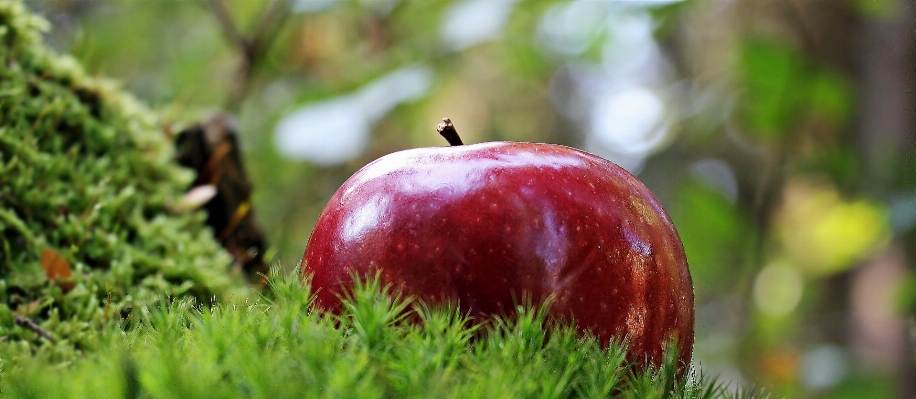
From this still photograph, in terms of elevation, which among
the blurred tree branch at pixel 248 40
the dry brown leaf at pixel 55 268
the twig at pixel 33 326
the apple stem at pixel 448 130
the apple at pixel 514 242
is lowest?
the twig at pixel 33 326

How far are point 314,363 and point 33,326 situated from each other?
0.50 meters

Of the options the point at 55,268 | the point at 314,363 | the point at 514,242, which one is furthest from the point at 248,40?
the point at 314,363

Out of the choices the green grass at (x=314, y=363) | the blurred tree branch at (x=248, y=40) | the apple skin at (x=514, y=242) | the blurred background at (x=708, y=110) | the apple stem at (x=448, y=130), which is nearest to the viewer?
the green grass at (x=314, y=363)

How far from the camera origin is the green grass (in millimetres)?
521

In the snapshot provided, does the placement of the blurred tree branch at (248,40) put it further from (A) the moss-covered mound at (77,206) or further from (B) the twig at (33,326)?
(B) the twig at (33,326)

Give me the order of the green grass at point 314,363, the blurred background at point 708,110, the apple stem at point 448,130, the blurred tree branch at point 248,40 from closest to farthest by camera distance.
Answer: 1. the green grass at point 314,363
2. the apple stem at point 448,130
3. the blurred background at point 708,110
4. the blurred tree branch at point 248,40

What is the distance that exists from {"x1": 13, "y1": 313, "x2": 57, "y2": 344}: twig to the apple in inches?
12.6

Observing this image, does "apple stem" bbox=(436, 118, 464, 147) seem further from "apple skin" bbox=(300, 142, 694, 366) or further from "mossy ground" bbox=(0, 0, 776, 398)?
"mossy ground" bbox=(0, 0, 776, 398)

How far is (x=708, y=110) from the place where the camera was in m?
2.91

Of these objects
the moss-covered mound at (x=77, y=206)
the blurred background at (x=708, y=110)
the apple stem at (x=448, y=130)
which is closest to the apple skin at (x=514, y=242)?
the apple stem at (x=448, y=130)

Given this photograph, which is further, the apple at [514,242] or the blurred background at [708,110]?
the blurred background at [708,110]

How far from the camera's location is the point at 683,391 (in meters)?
Result: 0.72

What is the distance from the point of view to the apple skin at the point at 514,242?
75 centimetres

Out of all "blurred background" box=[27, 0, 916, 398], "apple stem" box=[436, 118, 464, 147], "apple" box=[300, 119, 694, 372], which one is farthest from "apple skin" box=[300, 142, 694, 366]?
"blurred background" box=[27, 0, 916, 398]
